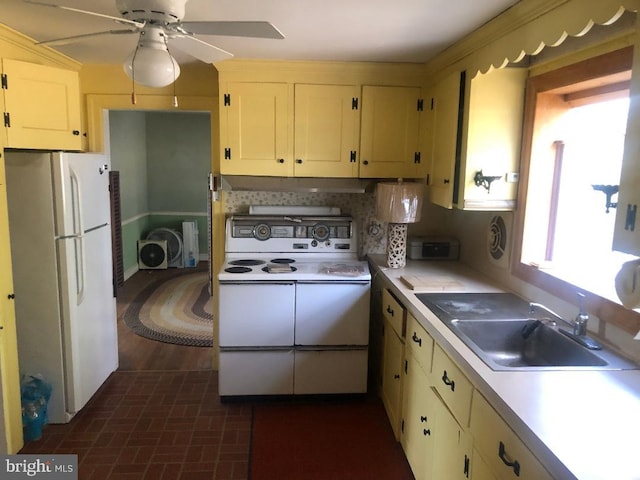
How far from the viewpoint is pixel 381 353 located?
3.20m

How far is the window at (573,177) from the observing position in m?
2.06

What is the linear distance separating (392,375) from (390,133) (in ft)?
5.28

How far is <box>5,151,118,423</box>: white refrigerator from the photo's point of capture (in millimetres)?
2746

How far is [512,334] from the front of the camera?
7.20 feet

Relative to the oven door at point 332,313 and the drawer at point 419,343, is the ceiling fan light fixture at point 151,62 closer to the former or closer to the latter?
the drawer at point 419,343

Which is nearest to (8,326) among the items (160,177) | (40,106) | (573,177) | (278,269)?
(40,106)

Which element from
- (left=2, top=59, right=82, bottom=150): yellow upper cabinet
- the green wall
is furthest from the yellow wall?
the green wall

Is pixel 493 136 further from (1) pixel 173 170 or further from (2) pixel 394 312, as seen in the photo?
(1) pixel 173 170

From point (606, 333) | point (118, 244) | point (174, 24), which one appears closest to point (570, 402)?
point (606, 333)

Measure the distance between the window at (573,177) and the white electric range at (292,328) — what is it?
110cm

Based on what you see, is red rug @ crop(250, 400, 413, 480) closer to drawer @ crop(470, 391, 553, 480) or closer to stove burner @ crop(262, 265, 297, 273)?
stove burner @ crop(262, 265, 297, 273)

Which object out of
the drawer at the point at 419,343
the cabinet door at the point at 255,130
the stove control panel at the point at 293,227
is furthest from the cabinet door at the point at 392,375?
the cabinet door at the point at 255,130

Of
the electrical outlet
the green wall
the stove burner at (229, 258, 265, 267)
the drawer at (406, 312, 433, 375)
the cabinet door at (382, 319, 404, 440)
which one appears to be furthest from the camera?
the green wall

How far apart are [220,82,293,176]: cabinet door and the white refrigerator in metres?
0.92
